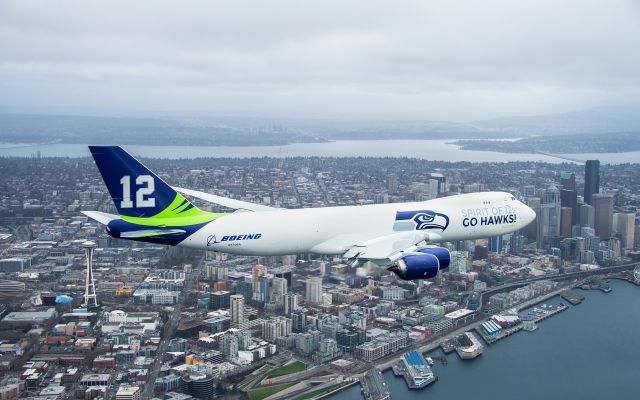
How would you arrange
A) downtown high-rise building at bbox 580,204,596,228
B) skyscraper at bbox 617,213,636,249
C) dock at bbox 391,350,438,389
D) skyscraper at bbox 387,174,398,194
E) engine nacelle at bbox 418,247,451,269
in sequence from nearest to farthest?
engine nacelle at bbox 418,247,451,269, dock at bbox 391,350,438,389, skyscraper at bbox 617,213,636,249, downtown high-rise building at bbox 580,204,596,228, skyscraper at bbox 387,174,398,194

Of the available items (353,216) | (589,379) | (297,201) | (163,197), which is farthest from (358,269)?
(297,201)

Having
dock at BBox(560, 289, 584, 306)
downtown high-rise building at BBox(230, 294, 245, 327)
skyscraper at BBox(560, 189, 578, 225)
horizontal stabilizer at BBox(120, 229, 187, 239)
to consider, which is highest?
horizontal stabilizer at BBox(120, 229, 187, 239)

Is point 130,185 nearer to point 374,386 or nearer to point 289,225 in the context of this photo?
point 289,225

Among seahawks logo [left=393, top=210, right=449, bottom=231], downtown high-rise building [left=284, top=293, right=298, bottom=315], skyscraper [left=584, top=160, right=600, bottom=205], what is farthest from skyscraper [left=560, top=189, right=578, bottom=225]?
seahawks logo [left=393, top=210, right=449, bottom=231]

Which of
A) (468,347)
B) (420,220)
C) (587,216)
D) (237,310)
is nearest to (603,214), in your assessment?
(587,216)

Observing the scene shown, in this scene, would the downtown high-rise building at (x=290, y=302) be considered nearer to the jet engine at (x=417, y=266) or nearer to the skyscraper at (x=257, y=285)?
the skyscraper at (x=257, y=285)

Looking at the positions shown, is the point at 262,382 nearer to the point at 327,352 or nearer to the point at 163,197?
the point at 327,352

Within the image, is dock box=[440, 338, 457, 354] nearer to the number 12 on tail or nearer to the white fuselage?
the white fuselage

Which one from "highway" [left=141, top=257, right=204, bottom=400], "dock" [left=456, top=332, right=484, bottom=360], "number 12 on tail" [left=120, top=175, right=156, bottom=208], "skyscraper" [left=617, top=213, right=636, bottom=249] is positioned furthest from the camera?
"skyscraper" [left=617, top=213, right=636, bottom=249]
